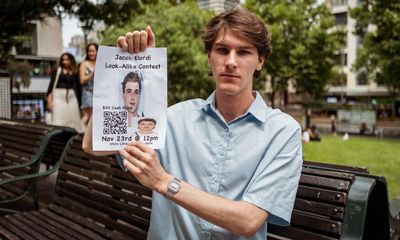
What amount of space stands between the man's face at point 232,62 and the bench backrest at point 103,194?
1308 mm

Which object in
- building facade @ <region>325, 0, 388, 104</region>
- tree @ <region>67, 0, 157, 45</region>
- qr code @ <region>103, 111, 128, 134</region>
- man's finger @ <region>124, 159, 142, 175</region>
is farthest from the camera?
building facade @ <region>325, 0, 388, 104</region>

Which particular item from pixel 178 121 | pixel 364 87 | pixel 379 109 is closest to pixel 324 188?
pixel 178 121

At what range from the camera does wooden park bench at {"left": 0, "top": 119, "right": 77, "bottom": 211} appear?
13.4ft

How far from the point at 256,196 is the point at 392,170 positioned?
10.1 meters

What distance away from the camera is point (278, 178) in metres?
1.71

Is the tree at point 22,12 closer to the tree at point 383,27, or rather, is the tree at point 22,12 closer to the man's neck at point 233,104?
the man's neck at point 233,104

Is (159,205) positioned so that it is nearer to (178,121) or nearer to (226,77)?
(178,121)

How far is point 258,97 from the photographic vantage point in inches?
77.0

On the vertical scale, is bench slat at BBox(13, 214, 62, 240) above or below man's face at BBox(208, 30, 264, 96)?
below

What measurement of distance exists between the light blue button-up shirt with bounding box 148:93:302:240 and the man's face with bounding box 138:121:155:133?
259 millimetres

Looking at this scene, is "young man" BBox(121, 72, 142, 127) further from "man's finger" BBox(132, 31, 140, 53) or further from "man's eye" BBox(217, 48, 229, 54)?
"man's eye" BBox(217, 48, 229, 54)

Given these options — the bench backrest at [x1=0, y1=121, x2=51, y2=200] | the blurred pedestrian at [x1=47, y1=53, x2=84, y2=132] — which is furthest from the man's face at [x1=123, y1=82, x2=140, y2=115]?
the blurred pedestrian at [x1=47, y1=53, x2=84, y2=132]

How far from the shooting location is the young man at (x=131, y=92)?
5.52ft

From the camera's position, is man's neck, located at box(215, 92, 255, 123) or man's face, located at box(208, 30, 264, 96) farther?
man's neck, located at box(215, 92, 255, 123)
